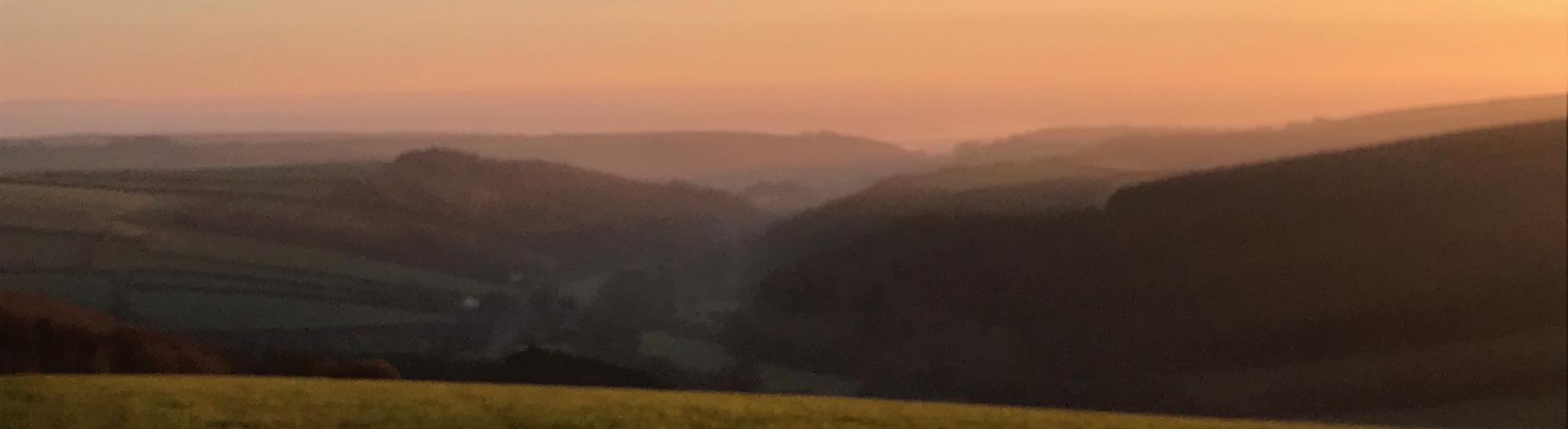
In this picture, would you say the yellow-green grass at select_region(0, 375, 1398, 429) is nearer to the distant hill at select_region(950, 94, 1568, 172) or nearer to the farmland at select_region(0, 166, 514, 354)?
the farmland at select_region(0, 166, 514, 354)

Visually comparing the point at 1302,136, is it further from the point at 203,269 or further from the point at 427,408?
the point at 203,269

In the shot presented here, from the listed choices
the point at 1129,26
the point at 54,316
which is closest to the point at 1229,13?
the point at 1129,26

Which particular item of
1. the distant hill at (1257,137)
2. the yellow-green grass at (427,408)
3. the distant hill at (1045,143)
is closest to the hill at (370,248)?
the yellow-green grass at (427,408)

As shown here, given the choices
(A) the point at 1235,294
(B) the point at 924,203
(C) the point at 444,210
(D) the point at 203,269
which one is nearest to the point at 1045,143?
(B) the point at 924,203

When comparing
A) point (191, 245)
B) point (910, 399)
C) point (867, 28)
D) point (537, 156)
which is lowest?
point (910, 399)

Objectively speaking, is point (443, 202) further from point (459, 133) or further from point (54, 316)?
point (54, 316)

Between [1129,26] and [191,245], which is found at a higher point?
[1129,26]

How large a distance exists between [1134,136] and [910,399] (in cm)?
41

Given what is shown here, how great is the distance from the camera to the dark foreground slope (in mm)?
1145

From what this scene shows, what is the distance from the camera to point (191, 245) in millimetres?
1194

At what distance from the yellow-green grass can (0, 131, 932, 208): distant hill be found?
26cm

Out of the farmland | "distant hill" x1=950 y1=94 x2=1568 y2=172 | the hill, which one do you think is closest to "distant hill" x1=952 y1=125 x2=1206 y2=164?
"distant hill" x1=950 y1=94 x2=1568 y2=172

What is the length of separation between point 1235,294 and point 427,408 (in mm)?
930

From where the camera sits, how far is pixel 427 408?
0.99 metres
